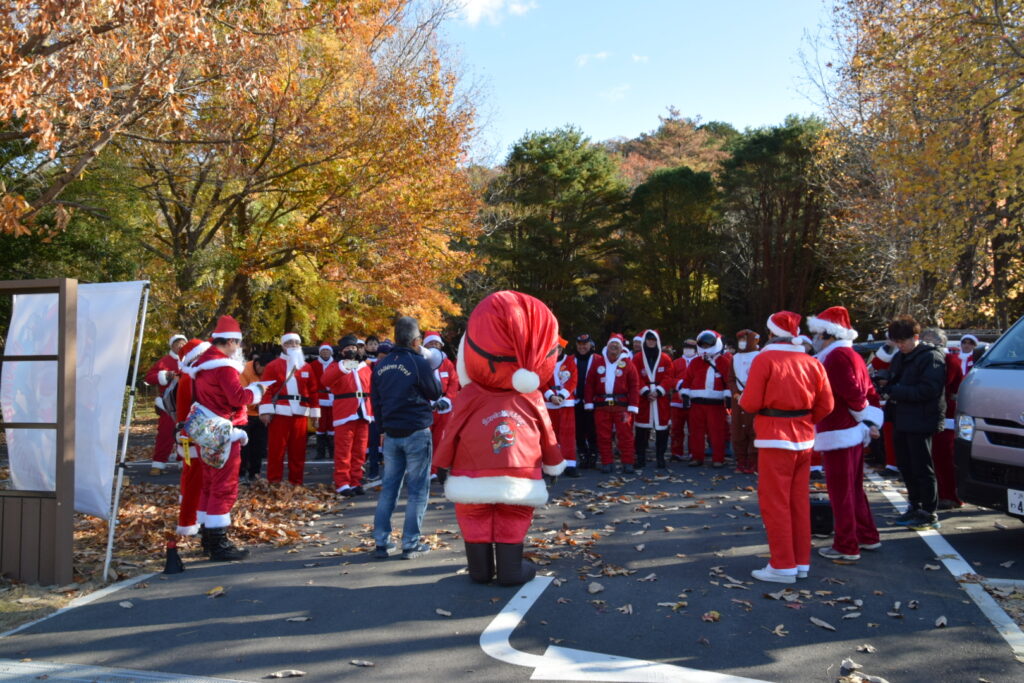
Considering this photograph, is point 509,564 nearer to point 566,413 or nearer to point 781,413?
point 781,413

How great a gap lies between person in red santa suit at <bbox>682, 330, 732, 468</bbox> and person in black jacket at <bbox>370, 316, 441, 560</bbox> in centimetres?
652

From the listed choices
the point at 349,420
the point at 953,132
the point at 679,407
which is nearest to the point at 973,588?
the point at 349,420

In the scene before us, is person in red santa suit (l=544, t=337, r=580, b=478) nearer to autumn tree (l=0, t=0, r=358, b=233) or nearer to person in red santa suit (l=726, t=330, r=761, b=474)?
person in red santa suit (l=726, t=330, r=761, b=474)

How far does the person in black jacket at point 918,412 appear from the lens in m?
7.78

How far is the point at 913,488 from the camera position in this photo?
7.97 m

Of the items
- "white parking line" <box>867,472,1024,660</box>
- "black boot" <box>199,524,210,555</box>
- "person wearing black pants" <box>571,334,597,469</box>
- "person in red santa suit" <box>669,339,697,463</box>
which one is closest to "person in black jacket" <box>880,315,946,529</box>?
"white parking line" <box>867,472,1024,660</box>

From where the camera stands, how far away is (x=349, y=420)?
1016cm

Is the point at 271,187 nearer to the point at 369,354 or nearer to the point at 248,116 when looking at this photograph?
the point at 248,116

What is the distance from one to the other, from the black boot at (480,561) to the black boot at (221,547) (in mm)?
2269

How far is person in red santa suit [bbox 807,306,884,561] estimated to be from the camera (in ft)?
21.8

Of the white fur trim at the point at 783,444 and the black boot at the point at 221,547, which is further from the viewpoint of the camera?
the black boot at the point at 221,547

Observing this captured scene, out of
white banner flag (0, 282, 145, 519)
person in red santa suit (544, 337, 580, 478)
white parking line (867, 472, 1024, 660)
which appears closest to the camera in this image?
white parking line (867, 472, 1024, 660)

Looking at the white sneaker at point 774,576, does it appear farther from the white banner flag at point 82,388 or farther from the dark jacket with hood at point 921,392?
the white banner flag at point 82,388

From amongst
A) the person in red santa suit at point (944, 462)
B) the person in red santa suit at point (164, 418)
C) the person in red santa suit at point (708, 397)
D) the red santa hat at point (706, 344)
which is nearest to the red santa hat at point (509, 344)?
the person in red santa suit at point (944, 462)
